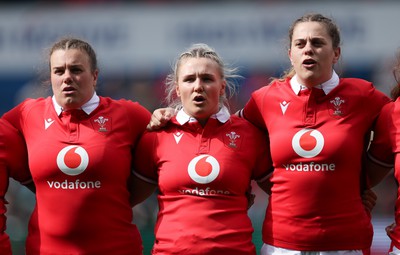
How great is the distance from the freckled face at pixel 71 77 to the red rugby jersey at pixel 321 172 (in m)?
0.97

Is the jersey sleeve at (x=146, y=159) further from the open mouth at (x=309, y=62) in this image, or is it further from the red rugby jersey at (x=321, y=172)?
the open mouth at (x=309, y=62)

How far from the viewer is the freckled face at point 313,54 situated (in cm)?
402

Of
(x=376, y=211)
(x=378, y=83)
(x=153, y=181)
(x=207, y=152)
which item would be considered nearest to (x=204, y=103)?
(x=207, y=152)

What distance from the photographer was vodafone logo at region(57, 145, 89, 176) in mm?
4012

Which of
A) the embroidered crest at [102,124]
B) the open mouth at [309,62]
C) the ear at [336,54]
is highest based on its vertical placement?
the ear at [336,54]

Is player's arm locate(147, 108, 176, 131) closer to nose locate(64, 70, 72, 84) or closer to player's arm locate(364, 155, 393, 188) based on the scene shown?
nose locate(64, 70, 72, 84)

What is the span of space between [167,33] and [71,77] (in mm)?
7119

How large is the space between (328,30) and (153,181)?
1.16 metres

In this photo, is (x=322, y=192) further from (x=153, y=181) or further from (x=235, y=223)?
(x=153, y=181)

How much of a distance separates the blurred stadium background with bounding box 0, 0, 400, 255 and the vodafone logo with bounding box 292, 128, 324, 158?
20.2 ft

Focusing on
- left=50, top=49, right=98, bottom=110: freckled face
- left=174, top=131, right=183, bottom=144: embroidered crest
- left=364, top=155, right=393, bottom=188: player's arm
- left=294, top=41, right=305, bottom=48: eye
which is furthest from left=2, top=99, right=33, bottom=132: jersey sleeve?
left=364, top=155, right=393, bottom=188: player's arm

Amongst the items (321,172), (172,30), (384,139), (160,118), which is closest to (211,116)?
(160,118)

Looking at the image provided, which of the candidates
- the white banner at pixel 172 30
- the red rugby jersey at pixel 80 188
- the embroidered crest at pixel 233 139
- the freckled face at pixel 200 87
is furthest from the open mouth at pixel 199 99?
the white banner at pixel 172 30

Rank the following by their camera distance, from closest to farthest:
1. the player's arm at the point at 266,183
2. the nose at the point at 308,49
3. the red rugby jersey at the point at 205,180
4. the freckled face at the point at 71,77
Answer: the red rugby jersey at the point at 205,180 → the nose at the point at 308,49 → the freckled face at the point at 71,77 → the player's arm at the point at 266,183
